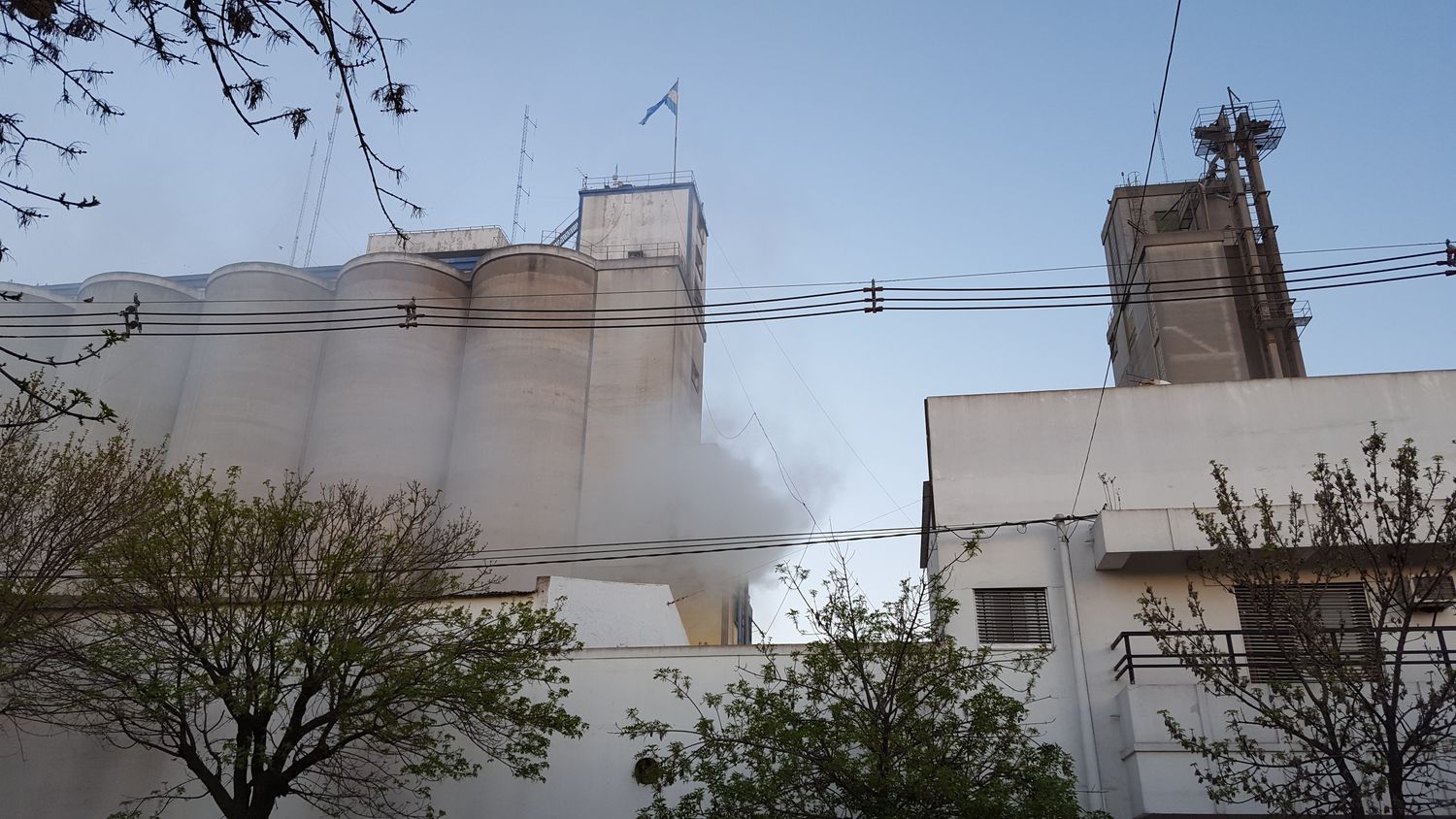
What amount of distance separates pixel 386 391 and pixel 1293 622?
33.9 meters

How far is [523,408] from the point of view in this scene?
38906 millimetres

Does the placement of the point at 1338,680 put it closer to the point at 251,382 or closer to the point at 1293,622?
the point at 1293,622

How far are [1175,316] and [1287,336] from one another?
143 inches

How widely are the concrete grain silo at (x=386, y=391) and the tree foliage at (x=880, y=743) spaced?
1029 inches

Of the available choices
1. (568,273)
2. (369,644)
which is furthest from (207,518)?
(568,273)

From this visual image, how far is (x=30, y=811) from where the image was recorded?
17688mm

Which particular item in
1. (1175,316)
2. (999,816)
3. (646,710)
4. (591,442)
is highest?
(1175,316)

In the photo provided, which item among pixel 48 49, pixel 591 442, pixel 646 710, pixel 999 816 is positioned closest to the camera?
pixel 48 49

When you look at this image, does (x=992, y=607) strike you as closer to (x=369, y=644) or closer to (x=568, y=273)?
(x=369, y=644)

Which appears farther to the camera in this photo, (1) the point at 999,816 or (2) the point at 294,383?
(2) the point at 294,383

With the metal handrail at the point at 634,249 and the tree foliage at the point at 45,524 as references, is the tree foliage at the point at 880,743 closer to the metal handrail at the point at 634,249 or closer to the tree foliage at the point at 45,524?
the tree foliage at the point at 45,524

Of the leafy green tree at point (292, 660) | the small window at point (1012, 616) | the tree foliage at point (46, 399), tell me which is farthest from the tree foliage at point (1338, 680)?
the tree foliage at point (46, 399)

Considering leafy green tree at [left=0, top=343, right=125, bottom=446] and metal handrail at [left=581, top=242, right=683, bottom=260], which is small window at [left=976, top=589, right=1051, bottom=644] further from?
metal handrail at [left=581, top=242, right=683, bottom=260]

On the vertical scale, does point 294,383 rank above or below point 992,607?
above
